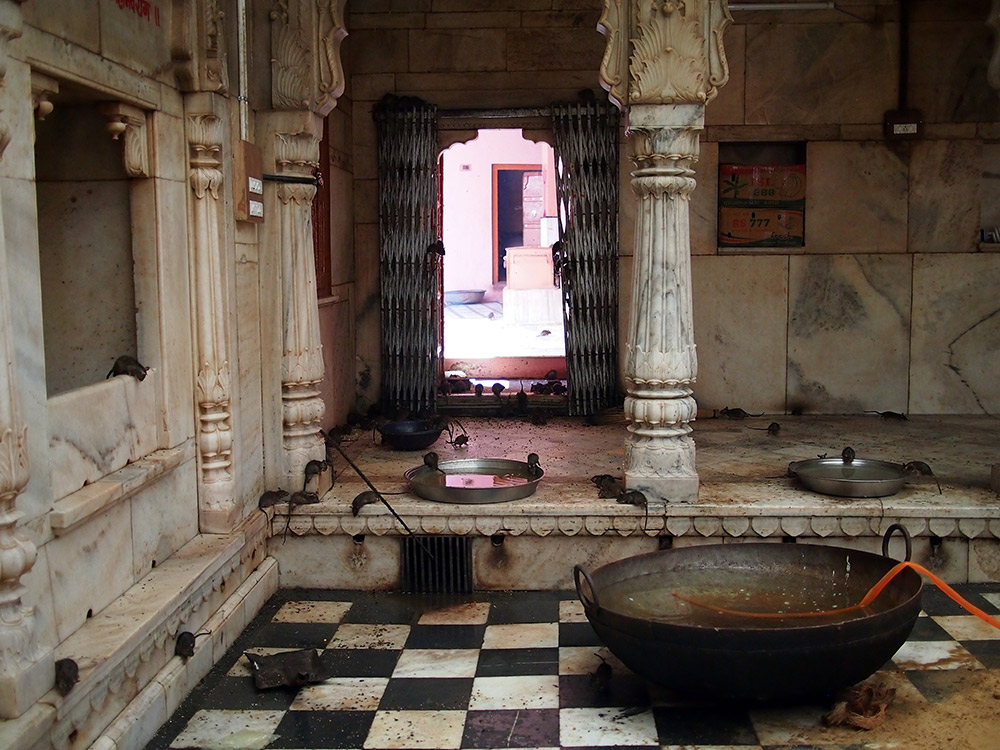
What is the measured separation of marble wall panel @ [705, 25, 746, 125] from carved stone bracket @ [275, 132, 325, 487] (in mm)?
3691

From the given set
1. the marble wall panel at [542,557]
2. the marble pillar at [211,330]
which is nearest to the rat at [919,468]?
the marble wall panel at [542,557]

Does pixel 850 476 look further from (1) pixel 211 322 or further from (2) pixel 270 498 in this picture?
(1) pixel 211 322

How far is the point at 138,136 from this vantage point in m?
4.77

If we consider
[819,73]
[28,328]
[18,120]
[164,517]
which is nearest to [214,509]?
[164,517]

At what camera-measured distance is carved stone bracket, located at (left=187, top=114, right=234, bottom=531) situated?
519 cm

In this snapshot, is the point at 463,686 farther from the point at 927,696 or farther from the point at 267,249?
the point at 267,249

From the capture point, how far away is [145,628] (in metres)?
4.23

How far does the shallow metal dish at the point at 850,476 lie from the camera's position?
6.02 metres

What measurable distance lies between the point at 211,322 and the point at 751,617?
278 centimetres

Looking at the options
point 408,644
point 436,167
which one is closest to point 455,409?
point 436,167

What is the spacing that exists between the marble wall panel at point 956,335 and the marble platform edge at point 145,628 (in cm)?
546

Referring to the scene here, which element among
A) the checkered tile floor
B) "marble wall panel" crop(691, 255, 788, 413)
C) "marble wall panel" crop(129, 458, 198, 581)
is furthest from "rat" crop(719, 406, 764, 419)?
"marble wall panel" crop(129, 458, 198, 581)

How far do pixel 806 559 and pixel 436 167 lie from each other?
4.97m

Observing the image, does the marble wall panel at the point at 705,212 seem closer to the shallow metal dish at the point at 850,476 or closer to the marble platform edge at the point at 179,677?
the shallow metal dish at the point at 850,476
